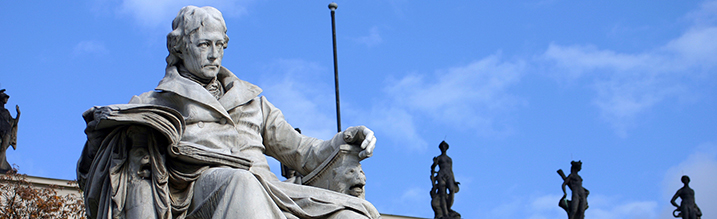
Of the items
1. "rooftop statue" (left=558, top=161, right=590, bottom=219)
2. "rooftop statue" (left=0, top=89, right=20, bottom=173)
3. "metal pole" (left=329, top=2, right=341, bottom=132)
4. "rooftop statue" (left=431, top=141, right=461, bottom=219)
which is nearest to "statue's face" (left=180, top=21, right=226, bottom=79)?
"metal pole" (left=329, top=2, right=341, bottom=132)

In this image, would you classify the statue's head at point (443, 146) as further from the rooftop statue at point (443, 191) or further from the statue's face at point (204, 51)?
the statue's face at point (204, 51)

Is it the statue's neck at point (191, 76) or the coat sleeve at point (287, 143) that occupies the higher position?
the statue's neck at point (191, 76)

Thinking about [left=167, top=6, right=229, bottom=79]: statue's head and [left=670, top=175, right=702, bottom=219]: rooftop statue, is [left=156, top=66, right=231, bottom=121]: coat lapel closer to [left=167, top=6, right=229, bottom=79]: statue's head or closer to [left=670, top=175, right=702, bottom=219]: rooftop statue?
[left=167, top=6, right=229, bottom=79]: statue's head

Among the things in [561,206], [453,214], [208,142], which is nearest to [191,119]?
[208,142]

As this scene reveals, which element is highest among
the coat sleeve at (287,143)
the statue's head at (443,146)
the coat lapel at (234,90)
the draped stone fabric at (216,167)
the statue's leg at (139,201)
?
the statue's head at (443,146)

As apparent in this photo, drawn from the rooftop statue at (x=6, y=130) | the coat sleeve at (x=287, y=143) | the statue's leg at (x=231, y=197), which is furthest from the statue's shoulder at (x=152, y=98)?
the rooftop statue at (x=6, y=130)

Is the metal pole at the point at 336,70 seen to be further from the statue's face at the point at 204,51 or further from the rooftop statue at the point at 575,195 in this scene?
the rooftop statue at the point at 575,195

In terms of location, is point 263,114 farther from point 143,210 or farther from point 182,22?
point 143,210

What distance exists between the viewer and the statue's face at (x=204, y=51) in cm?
586

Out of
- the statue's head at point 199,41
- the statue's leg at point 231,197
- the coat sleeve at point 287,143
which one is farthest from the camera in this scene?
the coat sleeve at point 287,143

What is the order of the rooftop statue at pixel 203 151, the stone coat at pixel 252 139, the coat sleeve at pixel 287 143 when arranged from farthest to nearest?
the coat sleeve at pixel 287 143 < the stone coat at pixel 252 139 < the rooftop statue at pixel 203 151

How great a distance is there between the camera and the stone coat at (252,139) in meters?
5.20

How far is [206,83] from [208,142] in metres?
0.49

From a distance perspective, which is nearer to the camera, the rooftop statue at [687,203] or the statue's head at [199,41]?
the statue's head at [199,41]
